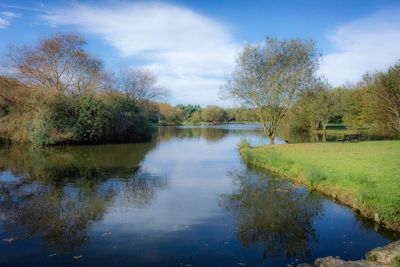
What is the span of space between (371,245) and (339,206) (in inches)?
152

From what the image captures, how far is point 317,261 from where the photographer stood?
764 cm

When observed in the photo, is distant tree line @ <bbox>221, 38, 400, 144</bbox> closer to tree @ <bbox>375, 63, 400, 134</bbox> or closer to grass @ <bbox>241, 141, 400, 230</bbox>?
tree @ <bbox>375, 63, 400, 134</bbox>

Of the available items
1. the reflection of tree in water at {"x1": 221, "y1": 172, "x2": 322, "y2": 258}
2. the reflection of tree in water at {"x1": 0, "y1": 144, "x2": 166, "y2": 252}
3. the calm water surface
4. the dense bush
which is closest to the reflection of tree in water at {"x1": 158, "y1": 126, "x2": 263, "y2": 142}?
the dense bush

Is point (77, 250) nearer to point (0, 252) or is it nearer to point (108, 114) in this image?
point (0, 252)

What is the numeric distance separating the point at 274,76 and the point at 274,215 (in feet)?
74.2

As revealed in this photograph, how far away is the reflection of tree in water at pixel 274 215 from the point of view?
9.24 m

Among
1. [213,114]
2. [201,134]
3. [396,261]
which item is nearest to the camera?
[396,261]

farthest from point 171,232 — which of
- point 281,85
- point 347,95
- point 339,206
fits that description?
point 347,95

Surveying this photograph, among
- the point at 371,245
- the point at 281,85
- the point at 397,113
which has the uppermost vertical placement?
the point at 281,85

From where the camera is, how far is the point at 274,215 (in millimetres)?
11781

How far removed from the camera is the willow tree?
31.7m

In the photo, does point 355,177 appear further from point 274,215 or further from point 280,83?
point 280,83

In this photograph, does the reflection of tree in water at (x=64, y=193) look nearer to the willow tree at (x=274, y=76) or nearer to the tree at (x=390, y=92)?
the willow tree at (x=274, y=76)


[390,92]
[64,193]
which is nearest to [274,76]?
[390,92]
